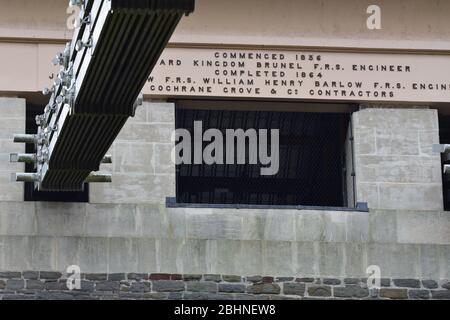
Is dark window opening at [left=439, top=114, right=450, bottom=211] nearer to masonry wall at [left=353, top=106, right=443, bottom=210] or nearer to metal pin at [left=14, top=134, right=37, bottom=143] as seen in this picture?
masonry wall at [left=353, top=106, right=443, bottom=210]

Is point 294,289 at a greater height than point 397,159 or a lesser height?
lesser

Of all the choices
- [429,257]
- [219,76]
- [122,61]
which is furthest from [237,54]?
[122,61]

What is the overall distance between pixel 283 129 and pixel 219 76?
241 cm

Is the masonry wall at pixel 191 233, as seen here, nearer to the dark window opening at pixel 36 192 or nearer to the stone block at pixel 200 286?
the stone block at pixel 200 286

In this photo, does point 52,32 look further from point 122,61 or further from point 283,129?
point 122,61

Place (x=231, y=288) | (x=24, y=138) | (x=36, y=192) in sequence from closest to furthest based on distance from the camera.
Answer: (x=24, y=138)
(x=231, y=288)
(x=36, y=192)

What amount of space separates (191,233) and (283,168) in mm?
3782
